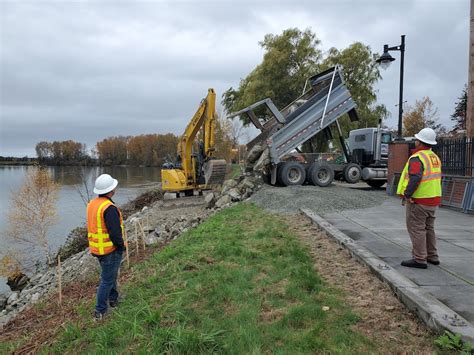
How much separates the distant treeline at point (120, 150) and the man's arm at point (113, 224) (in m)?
86.7

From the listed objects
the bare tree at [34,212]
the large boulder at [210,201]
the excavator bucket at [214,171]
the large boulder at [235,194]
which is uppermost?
the excavator bucket at [214,171]

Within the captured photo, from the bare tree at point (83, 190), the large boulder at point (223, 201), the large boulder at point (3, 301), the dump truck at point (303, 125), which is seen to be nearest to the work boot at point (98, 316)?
the large boulder at point (3, 301)

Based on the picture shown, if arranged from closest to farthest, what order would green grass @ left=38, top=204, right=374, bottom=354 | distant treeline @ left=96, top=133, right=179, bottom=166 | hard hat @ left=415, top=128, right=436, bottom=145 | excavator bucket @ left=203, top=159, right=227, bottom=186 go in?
green grass @ left=38, top=204, right=374, bottom=354
hard hat @ left=415, top=128, right=436, bottom=145
excavator bucket @ left=203, top=159, right=227, bottom=186
distant treeline @ left=96, top=133, right=179, bottom=166

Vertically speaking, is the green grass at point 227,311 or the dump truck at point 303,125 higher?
the dump truck at point 303,125

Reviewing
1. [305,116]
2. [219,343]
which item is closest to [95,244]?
[219,343]

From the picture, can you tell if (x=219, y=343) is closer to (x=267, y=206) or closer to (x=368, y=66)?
(x=267, y=206)

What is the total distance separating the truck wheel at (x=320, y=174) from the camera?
16.0 meters

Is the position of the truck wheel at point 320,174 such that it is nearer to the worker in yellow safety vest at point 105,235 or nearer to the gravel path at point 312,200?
the gravel path at point 312,200

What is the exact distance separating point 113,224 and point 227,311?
178cm

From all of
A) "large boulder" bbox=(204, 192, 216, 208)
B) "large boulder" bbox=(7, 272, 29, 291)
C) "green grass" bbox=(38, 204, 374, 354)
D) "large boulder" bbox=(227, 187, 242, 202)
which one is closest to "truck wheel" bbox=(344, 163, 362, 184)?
"large boulder" bbox=(227, 187, 242, 202)

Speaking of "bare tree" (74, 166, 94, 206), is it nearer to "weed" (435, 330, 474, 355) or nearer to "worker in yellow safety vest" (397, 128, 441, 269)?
"worker in yellow safety vest" (397, 128, 441, 269)

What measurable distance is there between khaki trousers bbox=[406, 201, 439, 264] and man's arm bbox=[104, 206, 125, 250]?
384 centimetres

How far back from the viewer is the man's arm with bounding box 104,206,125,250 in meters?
4.87

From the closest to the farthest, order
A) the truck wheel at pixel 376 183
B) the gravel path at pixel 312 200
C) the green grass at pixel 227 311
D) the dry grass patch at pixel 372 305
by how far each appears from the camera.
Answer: the dry grass patch at pixel 372 305 < the green grass at pixel 227 311 < the gravel path at pixel 312 200 < the truck wheel at pixel 376 183
